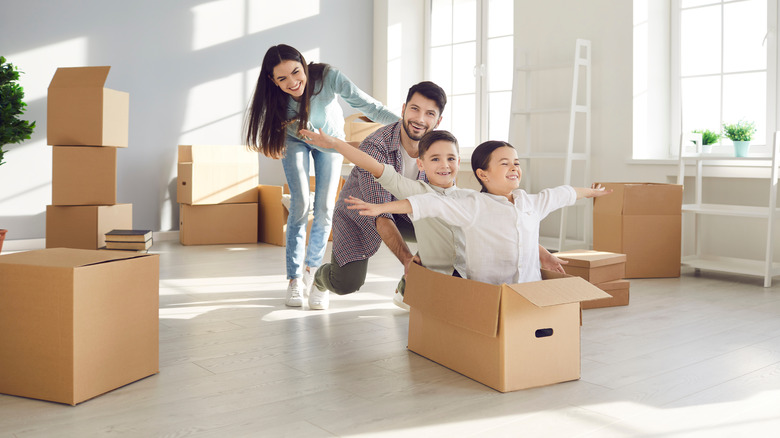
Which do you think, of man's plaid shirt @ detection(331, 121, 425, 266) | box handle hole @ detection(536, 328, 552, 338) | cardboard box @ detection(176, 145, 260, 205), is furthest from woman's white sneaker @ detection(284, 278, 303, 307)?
cardboard box @ detection(176, 145, 260, 205)

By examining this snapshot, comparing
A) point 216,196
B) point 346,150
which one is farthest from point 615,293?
point 216,196

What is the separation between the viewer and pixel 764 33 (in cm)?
396

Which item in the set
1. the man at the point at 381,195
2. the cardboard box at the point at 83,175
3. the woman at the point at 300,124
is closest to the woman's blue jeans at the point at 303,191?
the woman at the point at 300,124

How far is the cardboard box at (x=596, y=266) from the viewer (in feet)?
9.57

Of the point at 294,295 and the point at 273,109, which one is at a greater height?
the point at 273,109

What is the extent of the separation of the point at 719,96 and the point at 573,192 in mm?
2602

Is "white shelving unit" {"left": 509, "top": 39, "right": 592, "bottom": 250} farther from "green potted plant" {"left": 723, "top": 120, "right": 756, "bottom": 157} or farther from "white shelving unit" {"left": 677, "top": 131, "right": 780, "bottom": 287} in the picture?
"green potted plant" {"left": 723, "top": 120, "right": 756, "bottom": 157}

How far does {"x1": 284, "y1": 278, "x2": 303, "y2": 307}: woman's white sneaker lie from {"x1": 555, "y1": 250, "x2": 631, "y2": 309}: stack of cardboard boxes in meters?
1.16

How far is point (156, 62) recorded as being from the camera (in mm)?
5254

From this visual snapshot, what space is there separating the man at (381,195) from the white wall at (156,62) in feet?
10.2

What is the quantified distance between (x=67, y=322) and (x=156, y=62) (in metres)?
4.01

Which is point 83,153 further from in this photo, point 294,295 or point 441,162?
point 441,162

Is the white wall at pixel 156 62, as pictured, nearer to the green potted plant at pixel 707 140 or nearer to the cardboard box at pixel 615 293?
the green potted plant at pixel 707 140

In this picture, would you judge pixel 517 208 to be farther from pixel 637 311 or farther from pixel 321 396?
pixel 637 311
